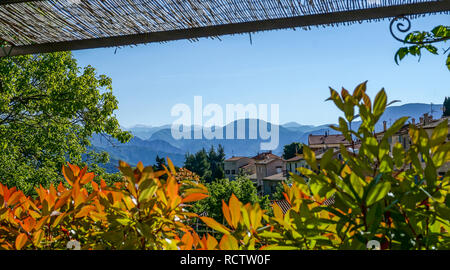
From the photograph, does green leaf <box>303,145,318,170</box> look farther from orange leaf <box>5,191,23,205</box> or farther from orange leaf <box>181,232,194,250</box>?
orange leaf <box>5,191,23,205</box>

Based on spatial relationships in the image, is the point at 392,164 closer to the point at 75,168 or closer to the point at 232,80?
the point at 75,168

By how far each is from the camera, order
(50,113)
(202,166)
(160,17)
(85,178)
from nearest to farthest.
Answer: (85,178), (160,17), (50,113), (202,166)

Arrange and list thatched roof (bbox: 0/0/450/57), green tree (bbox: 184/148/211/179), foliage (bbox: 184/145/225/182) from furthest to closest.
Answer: green tree (bbox: 184/148/211/179), foliage (bbox: 184/145/225/182), thatched roof (bbox: 0/0/450/57)

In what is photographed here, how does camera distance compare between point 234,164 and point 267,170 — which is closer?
point 267,170

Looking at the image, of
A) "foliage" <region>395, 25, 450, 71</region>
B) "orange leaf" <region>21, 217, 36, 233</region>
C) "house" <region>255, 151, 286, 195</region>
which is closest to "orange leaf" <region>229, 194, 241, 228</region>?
"orange leaf" <region>21, 217, 36, 233</region>

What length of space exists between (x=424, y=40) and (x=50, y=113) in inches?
460

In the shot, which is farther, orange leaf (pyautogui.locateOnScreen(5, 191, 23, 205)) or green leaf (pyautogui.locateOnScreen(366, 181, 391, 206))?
orange leaf (pyautogui.locateOnScreen(5, 191, 23, 205))

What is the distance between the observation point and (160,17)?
63.1 inches

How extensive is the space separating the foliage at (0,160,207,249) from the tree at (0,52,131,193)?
929 cm

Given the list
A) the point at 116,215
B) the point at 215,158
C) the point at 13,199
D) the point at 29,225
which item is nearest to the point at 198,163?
the point at 215,158

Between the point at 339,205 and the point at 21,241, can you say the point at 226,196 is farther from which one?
the point at 339,205

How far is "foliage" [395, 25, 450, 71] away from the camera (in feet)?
5.15

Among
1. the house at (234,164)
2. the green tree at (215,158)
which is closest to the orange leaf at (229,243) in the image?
the green tree at (215,158)

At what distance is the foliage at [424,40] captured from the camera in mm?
1570
